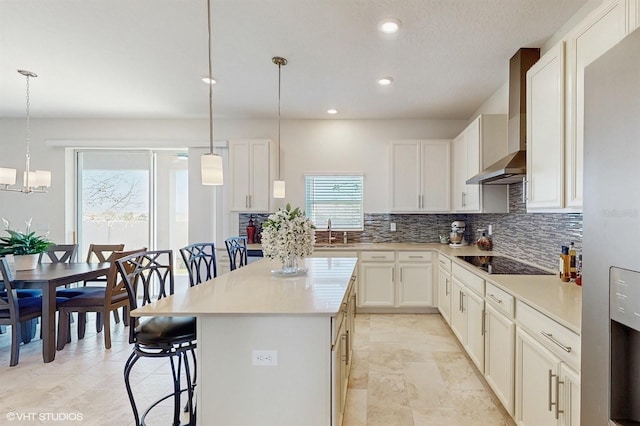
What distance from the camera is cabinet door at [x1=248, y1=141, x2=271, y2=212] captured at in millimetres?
4602

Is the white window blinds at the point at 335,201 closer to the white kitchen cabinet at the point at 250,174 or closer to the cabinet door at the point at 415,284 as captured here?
the white kitchen cabinet at the point at 250,174

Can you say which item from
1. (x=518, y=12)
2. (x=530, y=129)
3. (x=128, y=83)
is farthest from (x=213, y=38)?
(x=530, y=129)

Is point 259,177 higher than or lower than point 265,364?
higher

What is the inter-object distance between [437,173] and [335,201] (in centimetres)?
151

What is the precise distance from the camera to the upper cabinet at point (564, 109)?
161 cm

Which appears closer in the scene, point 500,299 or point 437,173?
point 500,299

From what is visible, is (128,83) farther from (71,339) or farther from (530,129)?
(530,129)

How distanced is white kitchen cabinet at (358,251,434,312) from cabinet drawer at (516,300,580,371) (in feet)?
7.82

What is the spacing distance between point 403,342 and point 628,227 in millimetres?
2854

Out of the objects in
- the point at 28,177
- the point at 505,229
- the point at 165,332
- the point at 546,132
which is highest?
the point at 546,132

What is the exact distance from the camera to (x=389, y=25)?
2385 mm

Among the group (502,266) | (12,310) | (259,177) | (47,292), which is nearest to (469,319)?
(502,266)

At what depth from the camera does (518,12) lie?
2.25 metres

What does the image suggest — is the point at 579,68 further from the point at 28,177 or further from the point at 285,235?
the point at 28,177
